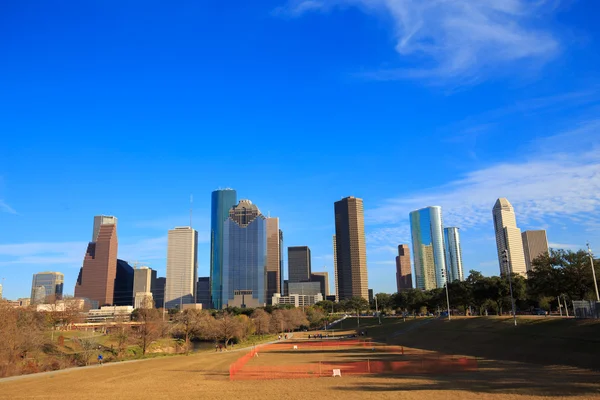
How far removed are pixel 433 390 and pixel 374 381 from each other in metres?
6.26

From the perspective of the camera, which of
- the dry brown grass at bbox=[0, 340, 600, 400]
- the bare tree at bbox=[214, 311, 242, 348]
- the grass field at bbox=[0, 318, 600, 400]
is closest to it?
the dry brown grass at bbox=[0, 340, 600, 400]

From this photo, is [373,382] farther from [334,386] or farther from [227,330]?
[227,330]

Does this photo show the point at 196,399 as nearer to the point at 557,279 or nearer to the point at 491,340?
the point at 491,340

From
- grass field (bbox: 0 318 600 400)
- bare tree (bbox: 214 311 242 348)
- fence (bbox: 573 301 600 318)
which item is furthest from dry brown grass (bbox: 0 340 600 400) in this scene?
bare tree (bbox: 214 311 242 348)

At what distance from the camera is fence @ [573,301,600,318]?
170 ft

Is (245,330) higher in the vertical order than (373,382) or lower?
lower

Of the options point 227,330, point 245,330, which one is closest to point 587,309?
point 227,330

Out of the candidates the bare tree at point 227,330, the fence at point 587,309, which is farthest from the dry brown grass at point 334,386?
the bare tree at point 227,330

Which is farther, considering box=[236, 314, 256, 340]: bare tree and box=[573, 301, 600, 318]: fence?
box=[236, 314, 256, 340]: bare tree

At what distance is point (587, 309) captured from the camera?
177 ft

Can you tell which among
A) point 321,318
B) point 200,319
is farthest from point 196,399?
point 321,318

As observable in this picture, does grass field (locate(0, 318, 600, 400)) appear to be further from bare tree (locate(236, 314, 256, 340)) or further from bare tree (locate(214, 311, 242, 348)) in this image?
bare tree (locate(236, 314, 256, 340))

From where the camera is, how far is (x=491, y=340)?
201 feet

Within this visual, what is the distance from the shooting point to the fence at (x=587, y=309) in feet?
170
